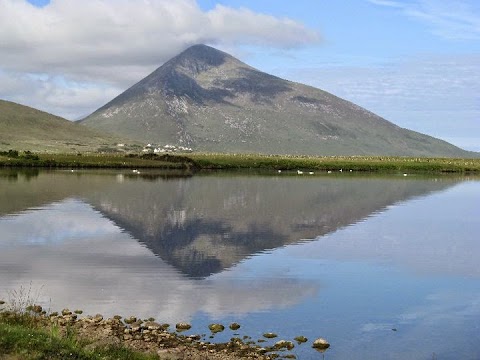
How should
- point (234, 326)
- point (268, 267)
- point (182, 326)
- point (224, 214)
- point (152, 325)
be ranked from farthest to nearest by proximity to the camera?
point (224, 214) → point (268, 267) → point (234, 326) → point (182, 326) → point (152, 325)

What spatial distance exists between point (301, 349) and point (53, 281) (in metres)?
16.4

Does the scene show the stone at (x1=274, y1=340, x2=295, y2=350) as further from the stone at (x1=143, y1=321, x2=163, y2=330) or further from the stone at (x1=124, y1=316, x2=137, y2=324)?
the stone at (x1=124, y1=316, x2=137, y2=324)

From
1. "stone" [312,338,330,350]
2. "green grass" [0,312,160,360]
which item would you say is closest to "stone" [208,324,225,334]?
"stone" [312,338,330,350]

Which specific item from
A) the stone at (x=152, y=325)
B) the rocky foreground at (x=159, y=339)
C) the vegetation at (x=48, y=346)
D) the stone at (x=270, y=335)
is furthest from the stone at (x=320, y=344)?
the vegetation at (x=48, y=346)

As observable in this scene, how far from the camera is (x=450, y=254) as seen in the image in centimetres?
4866

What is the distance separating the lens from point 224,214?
239 feet

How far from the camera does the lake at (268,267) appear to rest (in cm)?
2750

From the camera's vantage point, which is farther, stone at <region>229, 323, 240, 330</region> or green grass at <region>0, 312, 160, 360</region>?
stone at <region>229, 323, 240, 330</region>

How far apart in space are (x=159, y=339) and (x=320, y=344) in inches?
240

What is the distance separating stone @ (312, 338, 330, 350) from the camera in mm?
24198

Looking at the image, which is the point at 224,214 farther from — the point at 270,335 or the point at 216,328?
the point at 270,335

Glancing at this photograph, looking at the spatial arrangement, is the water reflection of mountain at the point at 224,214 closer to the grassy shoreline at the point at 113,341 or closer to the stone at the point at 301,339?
the grassy shoreline at the point at 113,341

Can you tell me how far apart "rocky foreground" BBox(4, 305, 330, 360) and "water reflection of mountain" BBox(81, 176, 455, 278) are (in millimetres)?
11978

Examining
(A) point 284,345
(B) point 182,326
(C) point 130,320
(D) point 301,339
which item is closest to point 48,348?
(C) point 130,320
